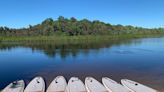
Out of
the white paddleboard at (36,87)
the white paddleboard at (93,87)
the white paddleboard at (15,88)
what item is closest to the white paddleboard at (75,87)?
the white paddleboard at (93,87)

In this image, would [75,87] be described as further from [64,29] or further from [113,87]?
[64,29]

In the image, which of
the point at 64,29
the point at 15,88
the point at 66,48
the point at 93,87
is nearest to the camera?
the point at 93,87

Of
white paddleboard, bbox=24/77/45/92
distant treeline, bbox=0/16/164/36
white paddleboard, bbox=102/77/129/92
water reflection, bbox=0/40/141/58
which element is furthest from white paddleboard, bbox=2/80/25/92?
distant treeline, bbox=0/16/164/36

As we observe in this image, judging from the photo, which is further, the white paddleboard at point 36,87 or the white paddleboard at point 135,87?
the white paddleboard at point 36,87

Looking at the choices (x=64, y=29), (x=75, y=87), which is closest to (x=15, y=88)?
(x=75, y=87)

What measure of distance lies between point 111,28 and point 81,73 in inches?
4646

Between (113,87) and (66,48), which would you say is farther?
(66,48)

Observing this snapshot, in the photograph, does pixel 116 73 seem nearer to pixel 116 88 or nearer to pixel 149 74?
pixel 149 74

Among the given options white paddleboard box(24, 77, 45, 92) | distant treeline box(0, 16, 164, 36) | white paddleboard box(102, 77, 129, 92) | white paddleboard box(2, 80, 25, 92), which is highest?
distant treeline box(0, 16, 164, 36)

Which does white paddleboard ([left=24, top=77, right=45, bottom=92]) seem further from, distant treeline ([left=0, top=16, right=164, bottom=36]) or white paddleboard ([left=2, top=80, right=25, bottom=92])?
distant treeline ([left=0, top=16, right=164, bottom=36])

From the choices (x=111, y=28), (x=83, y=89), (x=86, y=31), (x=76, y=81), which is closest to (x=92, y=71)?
(x=76, y=81)

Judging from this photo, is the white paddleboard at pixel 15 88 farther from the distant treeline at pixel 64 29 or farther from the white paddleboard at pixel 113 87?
the distant treeline at pixel 64 29

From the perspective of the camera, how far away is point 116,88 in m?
13.8

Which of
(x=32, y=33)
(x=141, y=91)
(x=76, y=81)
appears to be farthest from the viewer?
(x=32, y=33)
